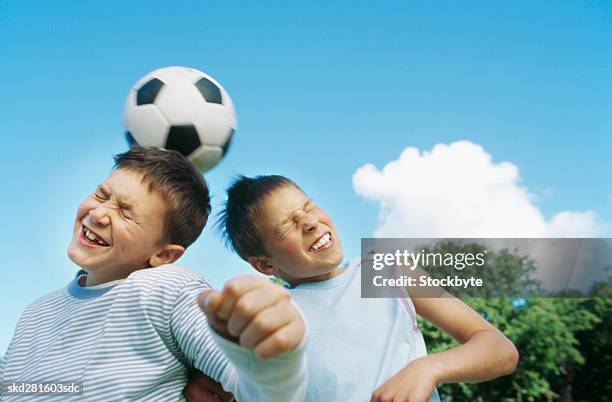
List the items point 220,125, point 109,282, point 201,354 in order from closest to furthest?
point 201,354, point 109,282, point 220,125

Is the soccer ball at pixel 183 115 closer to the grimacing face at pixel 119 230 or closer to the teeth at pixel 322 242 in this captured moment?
the teeth at pixel 322 242

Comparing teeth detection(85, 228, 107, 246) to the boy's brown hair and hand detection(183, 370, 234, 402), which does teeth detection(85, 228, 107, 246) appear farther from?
hand detection(183, 370, 234, 402)

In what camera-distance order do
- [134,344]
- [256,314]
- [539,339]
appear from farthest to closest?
[539,339], [134,344], [256,314]

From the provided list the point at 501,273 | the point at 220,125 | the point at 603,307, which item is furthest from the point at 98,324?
the point at 603,307

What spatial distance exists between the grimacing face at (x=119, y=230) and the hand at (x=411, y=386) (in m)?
0.83

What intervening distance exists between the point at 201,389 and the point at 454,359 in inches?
31.9

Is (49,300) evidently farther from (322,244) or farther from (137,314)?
(322,244)

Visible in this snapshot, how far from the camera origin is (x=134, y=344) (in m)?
1.84

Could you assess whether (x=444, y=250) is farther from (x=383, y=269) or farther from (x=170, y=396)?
(x=170, y=396)

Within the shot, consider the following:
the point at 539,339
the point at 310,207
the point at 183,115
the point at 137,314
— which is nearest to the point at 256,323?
the point at 137,314

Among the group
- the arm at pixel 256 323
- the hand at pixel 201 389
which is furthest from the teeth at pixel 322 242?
the arm at pixel 256 323

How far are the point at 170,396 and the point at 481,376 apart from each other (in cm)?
103

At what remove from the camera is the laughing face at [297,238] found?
252cm

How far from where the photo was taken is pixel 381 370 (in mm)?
2279
